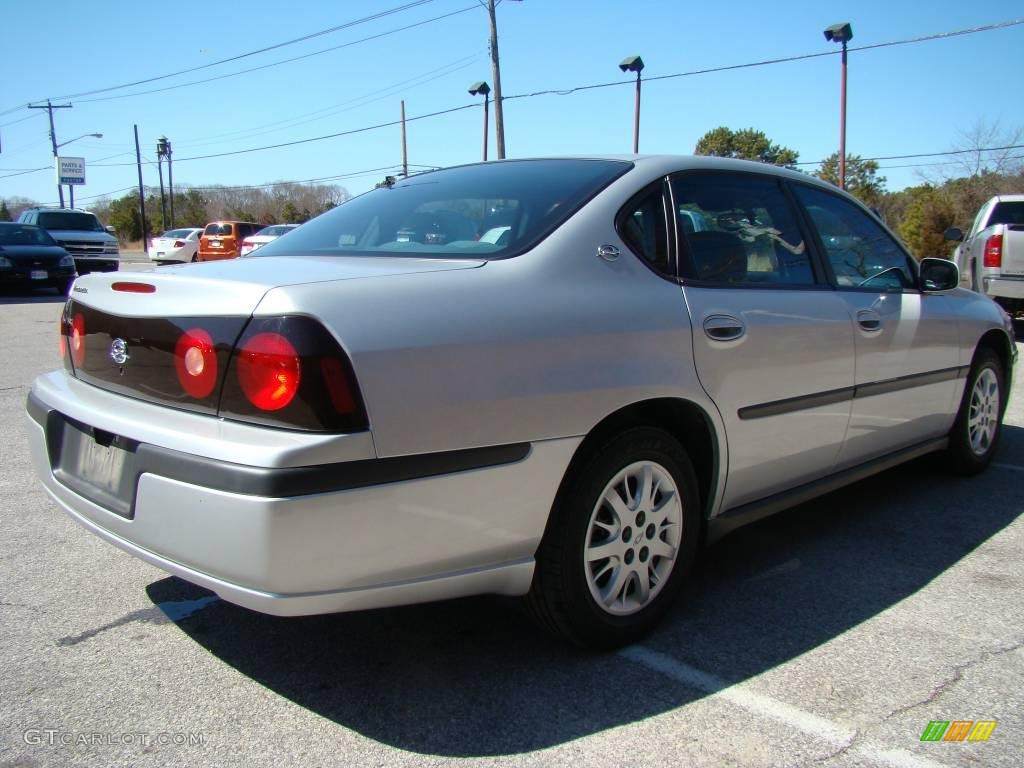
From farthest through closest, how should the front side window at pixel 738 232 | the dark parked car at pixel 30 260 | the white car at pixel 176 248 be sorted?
the white car at pixel 176 248, the dark parked car at pixel 30 260, the front side window at pixel 738 232

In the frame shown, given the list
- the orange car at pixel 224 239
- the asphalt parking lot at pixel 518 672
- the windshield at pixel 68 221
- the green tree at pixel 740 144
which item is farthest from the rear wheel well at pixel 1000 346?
the green tree at pixel 740 144

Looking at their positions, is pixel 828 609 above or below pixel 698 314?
below

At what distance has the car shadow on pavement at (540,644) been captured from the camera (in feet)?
7.61

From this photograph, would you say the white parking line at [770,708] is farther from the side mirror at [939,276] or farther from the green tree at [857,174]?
the green tree at [857,174]

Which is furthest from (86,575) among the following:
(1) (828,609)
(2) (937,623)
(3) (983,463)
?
(3) (983,463)

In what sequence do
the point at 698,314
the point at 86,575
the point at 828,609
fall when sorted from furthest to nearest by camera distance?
the point at 86,575 → the point at 828,609 → the point at 698,314

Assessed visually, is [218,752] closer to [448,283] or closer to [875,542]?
[448,283]

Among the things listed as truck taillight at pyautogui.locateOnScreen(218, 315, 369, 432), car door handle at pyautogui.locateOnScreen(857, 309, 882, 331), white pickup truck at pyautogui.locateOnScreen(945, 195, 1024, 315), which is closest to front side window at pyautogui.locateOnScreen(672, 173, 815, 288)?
car door handle at pyautogui.locateOnScreen(857, 309, 882, 331)

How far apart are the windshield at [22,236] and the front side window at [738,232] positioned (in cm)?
1641

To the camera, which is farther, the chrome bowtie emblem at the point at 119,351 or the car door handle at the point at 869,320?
the car door handle at the point at 869,320

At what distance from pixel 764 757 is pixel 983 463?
3.31 metres

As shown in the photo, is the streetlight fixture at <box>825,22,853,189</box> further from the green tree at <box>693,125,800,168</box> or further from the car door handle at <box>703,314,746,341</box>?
the green tree at <box>693,125,800,168</box>

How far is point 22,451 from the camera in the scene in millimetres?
4961

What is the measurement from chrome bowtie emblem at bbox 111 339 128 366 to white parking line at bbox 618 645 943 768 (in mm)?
1750
